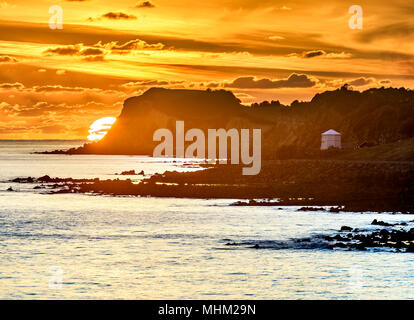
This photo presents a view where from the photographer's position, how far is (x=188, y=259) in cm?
3572

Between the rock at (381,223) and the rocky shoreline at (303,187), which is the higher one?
the rock at (381,223)

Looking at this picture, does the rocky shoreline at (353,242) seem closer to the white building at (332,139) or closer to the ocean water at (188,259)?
the ocean water at (188,259)

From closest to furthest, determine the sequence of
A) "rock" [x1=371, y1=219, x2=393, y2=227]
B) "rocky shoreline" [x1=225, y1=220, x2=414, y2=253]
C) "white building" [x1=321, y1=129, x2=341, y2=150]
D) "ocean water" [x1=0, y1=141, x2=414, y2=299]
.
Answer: "ocean water" [x1=0, y1=141, x2=414, y2=299], "rocky shoreline" [x1=225, y1=220, x2=414, y2=253], "rock" [x1=371, y1=219, x2=393, y2=227], "white building" [x1=321, y1=129, x2=341, y2=150]

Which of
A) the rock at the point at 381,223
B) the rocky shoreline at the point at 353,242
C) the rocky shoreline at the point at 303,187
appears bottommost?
the rocky shoreline at the point at 303,187

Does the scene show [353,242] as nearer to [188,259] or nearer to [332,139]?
[188,259]

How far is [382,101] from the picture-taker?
194000 mm

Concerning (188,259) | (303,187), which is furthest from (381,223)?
(303,187)

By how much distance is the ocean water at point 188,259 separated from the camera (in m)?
28.5

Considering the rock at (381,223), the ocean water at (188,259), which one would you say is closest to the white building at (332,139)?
the ocean water at (188,259)

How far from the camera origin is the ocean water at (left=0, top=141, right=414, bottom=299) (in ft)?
93.6

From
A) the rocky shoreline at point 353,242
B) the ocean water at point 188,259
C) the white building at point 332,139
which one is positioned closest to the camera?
the ocean water at point 188,259

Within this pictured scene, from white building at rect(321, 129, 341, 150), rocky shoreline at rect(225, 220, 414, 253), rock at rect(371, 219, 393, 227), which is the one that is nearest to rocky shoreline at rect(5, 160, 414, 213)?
rock at rect(371, 219, 393, 227)

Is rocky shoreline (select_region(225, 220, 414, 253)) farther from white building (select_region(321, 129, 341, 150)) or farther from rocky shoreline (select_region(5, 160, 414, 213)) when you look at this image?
white building (select_region(321, 129, 341, 150))
